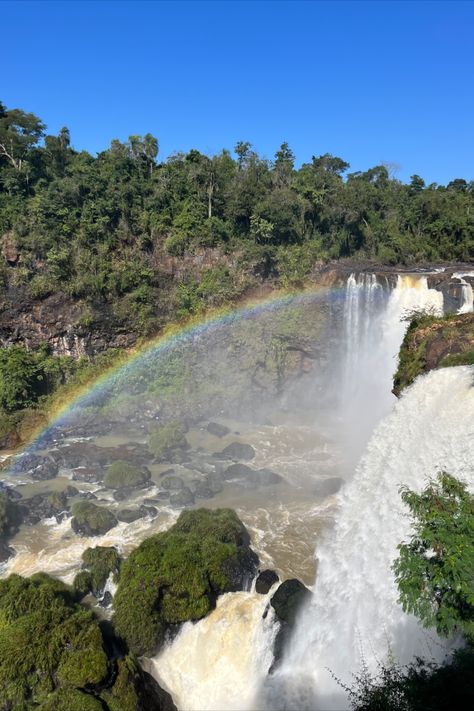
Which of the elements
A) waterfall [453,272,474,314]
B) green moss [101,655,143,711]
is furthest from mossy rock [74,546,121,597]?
waterfall [453,272,474,314]

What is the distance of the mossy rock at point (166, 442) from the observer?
25.8 metres

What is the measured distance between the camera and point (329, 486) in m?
21.0

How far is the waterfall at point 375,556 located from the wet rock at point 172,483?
830cm

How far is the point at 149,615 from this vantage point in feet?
42.2

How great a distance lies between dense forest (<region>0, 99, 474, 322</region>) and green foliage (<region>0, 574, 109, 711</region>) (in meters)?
25.3

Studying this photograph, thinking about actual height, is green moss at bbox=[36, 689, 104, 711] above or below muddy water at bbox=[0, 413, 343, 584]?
above

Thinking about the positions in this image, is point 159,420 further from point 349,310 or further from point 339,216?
point 339,216

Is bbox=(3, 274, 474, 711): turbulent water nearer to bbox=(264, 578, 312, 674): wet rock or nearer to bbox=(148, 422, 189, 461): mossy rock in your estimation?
bbox=(264, 578, 312, 674): wet rock

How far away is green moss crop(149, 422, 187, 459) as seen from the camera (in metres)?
25.9

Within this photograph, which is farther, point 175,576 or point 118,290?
point 118,290

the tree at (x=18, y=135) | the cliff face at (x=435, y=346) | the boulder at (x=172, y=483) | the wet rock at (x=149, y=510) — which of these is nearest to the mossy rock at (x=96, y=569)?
the wet rock at (x=149, y=510)

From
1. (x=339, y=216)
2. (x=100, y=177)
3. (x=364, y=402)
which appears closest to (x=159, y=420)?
(x=364, y=402)

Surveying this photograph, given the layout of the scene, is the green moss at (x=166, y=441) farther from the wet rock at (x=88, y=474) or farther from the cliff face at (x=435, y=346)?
the cliff face at (x=435, y=346)

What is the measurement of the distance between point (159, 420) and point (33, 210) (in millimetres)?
20010
